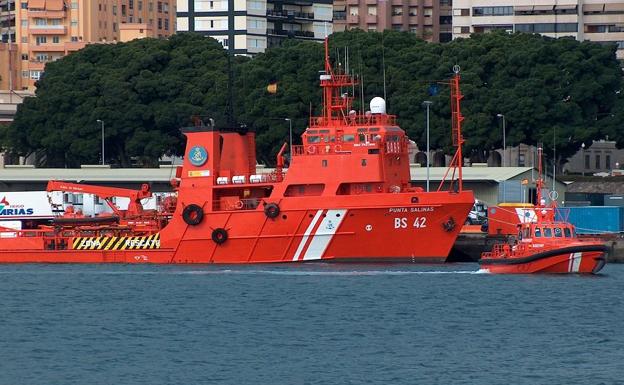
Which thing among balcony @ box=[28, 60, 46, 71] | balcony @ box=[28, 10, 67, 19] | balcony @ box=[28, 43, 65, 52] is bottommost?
balcony @ box=[28, 60, 46, 71]

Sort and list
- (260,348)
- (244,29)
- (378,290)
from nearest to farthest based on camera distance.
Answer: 1. (260,348)
2. (378,290)
3. (244,29)

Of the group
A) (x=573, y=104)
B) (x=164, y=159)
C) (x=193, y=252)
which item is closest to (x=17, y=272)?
(x=193, y=252)

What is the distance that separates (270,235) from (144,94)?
54.5 meters

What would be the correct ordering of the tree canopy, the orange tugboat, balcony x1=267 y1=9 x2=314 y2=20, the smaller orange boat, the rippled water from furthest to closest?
balcony x1=267 y1=9 x2=314 y2=20 < the tree canopy < the orange tugboat < the smaller orange boat < the rippled water

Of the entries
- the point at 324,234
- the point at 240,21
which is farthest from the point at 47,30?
the point at 324,234

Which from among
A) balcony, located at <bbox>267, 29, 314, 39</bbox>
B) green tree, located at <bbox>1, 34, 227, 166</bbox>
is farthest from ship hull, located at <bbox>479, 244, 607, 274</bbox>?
balcony, located at <bbox>267, 29, 314, 39</bbox>

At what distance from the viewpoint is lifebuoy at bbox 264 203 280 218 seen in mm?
76688

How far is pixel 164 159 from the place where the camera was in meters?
149

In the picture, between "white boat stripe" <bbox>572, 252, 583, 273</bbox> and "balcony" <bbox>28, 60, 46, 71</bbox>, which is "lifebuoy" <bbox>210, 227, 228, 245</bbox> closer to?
"white boat stripe" <bbox>572, 252, 583, 273</bbox>

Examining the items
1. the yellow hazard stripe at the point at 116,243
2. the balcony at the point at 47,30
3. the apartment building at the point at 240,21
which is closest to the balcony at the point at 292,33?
the apartment building at the point at 240,21

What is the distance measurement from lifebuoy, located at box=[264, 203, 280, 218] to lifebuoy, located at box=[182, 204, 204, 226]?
3.53 meters

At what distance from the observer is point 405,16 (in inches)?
7067

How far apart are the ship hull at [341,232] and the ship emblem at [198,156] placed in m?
2.81

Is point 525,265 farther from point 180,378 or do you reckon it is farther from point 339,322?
point 180,378
